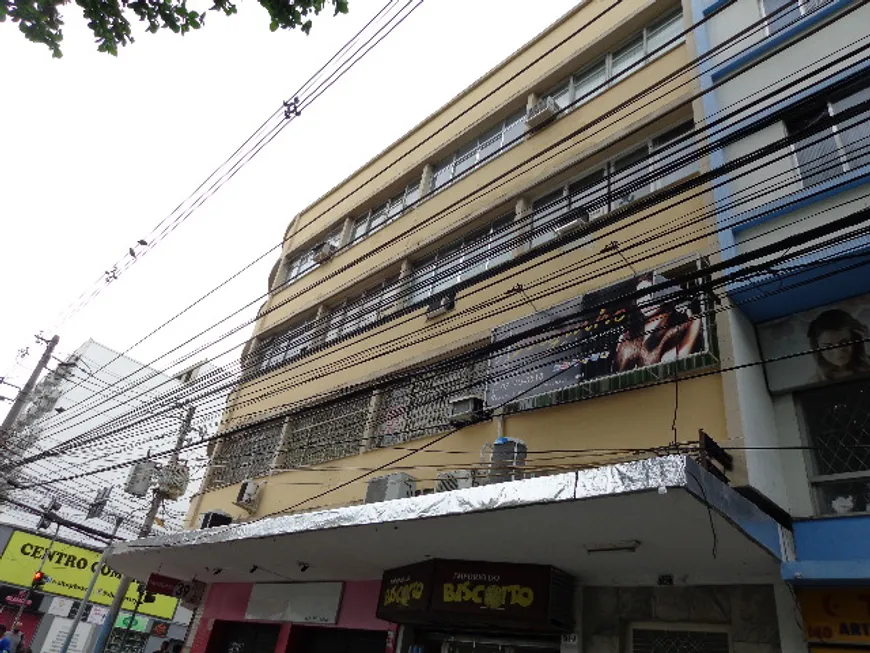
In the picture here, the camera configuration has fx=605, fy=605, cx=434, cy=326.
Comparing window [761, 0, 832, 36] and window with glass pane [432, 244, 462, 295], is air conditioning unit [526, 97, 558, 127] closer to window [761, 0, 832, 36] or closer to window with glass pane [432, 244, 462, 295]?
window with glass pane [432, 244, 462, 295]

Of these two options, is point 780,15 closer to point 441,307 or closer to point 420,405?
point 441,307

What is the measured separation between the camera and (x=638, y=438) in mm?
7105

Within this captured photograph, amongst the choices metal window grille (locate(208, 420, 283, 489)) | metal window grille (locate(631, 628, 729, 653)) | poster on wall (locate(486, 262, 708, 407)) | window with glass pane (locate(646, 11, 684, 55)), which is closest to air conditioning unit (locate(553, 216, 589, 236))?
poster on wall (locate(486, 262, 708, 407))

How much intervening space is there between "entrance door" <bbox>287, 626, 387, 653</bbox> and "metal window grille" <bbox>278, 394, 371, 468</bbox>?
9.92 feet

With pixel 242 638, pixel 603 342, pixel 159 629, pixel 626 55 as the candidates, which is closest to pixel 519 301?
pixel 603 342

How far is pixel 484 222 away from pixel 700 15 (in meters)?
5.14

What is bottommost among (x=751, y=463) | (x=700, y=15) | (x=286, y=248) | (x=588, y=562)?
(x=588, y=562)

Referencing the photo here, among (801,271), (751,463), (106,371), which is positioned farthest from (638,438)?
(106,371)

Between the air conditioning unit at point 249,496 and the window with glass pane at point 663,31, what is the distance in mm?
11377

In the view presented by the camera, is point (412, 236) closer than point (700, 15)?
No

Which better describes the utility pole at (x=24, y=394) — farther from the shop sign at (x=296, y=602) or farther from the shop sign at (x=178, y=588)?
the shop sign at (x=296, y=602)

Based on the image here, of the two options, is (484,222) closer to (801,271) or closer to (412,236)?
(412,236)

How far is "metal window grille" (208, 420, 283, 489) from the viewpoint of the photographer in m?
14.0

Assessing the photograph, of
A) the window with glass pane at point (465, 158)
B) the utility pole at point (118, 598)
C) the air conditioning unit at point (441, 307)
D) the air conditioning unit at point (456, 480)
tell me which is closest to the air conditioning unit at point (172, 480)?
the utility pole at point (118, 598)
